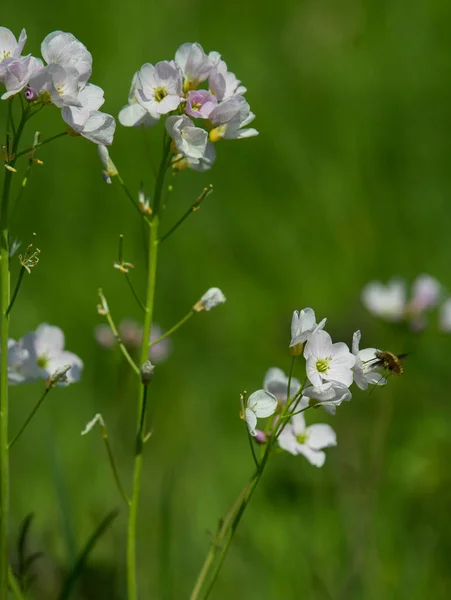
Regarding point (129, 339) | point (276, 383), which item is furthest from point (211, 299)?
point (129, 339)

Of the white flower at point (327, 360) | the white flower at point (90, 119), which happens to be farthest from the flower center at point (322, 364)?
the white flower at point (90, 119)

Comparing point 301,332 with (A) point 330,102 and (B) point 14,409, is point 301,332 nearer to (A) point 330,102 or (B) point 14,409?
(B) point 14,409

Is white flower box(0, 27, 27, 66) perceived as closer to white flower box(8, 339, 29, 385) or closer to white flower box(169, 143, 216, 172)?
white flower box(169, 143, 216, 172)

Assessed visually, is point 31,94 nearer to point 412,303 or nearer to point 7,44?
point 7,44

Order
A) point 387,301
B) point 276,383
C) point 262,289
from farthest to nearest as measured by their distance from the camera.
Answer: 1. point 262,289
2. point 387,301
3. point 276,383

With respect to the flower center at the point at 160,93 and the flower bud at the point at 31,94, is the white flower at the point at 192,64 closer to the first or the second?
the flower center at the point at 160,93

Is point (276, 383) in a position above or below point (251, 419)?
below
